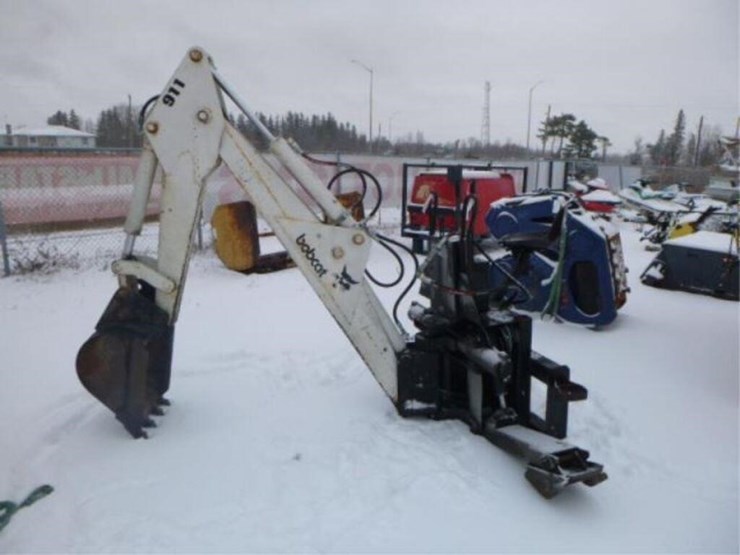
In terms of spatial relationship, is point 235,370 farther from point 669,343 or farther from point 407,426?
point 669,343

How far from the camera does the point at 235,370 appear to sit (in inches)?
173

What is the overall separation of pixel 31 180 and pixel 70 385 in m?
5.93

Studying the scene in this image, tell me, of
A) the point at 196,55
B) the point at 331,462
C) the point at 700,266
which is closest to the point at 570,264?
the point at 700,266

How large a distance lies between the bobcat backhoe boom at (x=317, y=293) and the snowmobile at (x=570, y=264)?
2134 mm

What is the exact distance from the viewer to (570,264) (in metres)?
5.65

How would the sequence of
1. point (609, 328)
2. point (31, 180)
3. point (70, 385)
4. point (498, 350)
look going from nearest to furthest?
point (498, 350) → point (70, 385) → point (609, 328) → point (31, 180)

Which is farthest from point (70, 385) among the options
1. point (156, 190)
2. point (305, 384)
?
point (156, 190)

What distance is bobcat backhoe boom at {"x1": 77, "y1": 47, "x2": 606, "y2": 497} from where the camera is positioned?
3111 millimetres

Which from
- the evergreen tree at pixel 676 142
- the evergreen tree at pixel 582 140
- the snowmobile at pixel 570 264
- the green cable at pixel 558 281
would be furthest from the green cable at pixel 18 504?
the evergreen tree at pixel 676 142

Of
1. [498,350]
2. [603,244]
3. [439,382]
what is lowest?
[439,382]

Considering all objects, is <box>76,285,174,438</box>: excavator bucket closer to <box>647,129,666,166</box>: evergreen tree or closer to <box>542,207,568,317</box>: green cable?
<box>542,207,568,317</box>: green cable

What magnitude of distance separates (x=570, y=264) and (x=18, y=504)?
4951mm

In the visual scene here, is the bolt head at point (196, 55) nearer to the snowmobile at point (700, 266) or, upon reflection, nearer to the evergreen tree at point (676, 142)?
the snowmobile at point (700, 266)

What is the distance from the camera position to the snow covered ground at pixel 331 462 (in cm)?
Answer: 254
